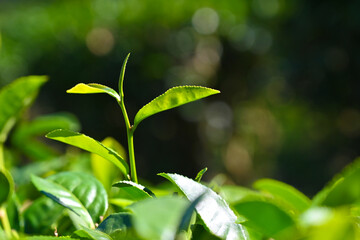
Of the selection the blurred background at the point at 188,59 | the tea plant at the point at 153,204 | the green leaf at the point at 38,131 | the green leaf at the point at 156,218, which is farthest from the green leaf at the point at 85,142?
the blurred background at the point at 188,59

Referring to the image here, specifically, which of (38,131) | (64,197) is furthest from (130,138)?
(38,131)

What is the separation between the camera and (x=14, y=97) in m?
0.87

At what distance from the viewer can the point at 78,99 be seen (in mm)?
5742

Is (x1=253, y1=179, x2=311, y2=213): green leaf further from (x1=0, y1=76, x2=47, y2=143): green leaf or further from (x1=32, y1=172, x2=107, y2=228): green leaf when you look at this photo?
(x1=0, y1=76, x2=47, y2=143): green leaf

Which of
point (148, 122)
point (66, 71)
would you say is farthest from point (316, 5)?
point (66, 71)

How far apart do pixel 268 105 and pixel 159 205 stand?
22.3 ft

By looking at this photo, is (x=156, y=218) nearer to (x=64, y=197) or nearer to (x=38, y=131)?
(x=64, y=197)

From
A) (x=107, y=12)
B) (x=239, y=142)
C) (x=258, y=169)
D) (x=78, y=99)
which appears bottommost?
(x=258, y=169)

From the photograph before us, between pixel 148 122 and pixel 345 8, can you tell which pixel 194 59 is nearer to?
pixel 148 122

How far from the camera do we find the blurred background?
526cm

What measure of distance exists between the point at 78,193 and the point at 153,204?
1.32ft

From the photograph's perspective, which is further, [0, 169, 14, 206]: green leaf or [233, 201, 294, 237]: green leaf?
[0, 169, 14, 206]: green leaf

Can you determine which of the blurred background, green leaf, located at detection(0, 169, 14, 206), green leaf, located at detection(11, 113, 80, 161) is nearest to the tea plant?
green leaf, located at detection(0, 169, 14, 206)

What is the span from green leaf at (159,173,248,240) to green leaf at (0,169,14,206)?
0.23 m
